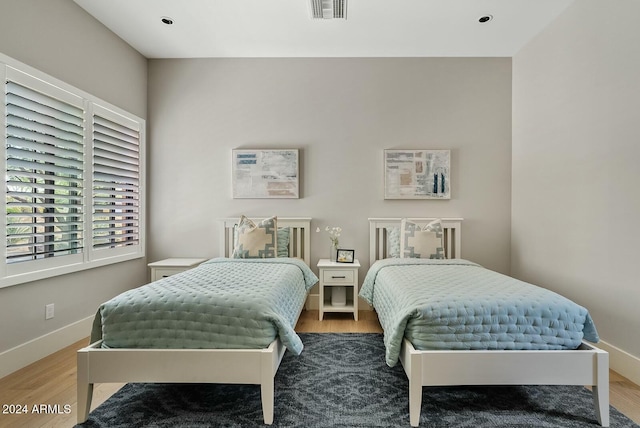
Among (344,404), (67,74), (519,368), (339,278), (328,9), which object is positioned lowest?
(344,404)

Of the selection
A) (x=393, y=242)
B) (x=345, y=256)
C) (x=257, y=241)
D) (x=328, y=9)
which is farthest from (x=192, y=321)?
(x=328, y=9)

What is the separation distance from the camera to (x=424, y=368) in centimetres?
168

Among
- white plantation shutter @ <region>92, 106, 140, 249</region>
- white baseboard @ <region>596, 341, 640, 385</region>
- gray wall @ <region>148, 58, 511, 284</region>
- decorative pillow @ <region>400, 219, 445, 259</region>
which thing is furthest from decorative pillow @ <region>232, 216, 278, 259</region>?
white baseboard @ <region>596, 341, 640, 385</region>

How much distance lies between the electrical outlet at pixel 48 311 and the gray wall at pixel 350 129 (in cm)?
151

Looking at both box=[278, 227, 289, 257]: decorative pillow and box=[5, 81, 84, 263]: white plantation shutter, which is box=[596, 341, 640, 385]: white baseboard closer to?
box=[278, 227, 289, 257]: decorative pillow

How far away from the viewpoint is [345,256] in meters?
3.48

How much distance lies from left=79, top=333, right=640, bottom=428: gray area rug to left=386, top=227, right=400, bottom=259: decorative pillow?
1363 mm

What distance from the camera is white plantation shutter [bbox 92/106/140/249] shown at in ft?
9.89

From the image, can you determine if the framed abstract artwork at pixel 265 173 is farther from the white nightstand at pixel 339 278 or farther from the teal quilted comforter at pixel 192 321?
the teal quilted comforter at pixel 192 321

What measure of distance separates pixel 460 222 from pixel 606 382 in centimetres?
209

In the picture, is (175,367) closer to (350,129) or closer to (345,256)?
(345,256)

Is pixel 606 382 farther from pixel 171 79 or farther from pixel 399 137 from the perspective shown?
pixel 171 79

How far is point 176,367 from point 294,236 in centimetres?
213

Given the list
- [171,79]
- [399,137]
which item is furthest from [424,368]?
[171,79]
